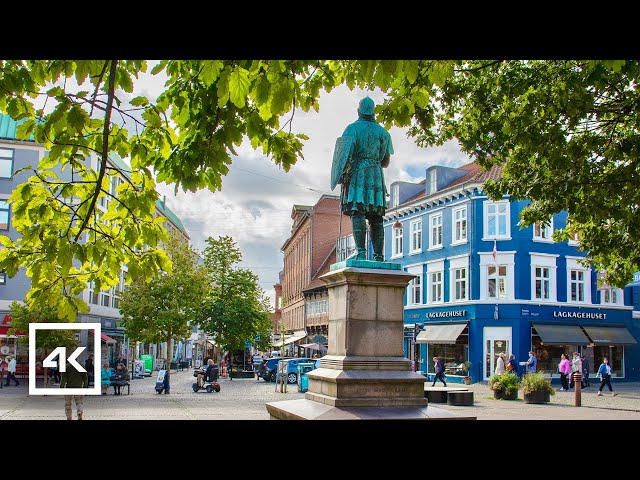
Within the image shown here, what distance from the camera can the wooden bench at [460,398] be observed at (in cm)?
2098

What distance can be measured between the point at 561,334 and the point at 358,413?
104ft

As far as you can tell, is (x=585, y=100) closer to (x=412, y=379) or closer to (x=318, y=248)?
(x=412, y=379)

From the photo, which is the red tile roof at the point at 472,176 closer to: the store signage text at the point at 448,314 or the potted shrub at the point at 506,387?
the store signage text at the point at 448,314

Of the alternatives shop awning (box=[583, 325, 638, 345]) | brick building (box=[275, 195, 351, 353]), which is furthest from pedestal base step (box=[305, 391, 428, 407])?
brick building (box=[275, 195, 351, 353])

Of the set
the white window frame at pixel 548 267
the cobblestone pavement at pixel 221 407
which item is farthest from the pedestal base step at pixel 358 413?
the white window frame at pixel 548 267

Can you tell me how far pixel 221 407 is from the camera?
20.3 metres

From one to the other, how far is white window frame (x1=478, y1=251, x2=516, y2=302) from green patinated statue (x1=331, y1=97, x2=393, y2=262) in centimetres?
2889

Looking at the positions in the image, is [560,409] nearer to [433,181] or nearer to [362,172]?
[362,172]

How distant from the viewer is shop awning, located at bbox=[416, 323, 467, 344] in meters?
38.2
